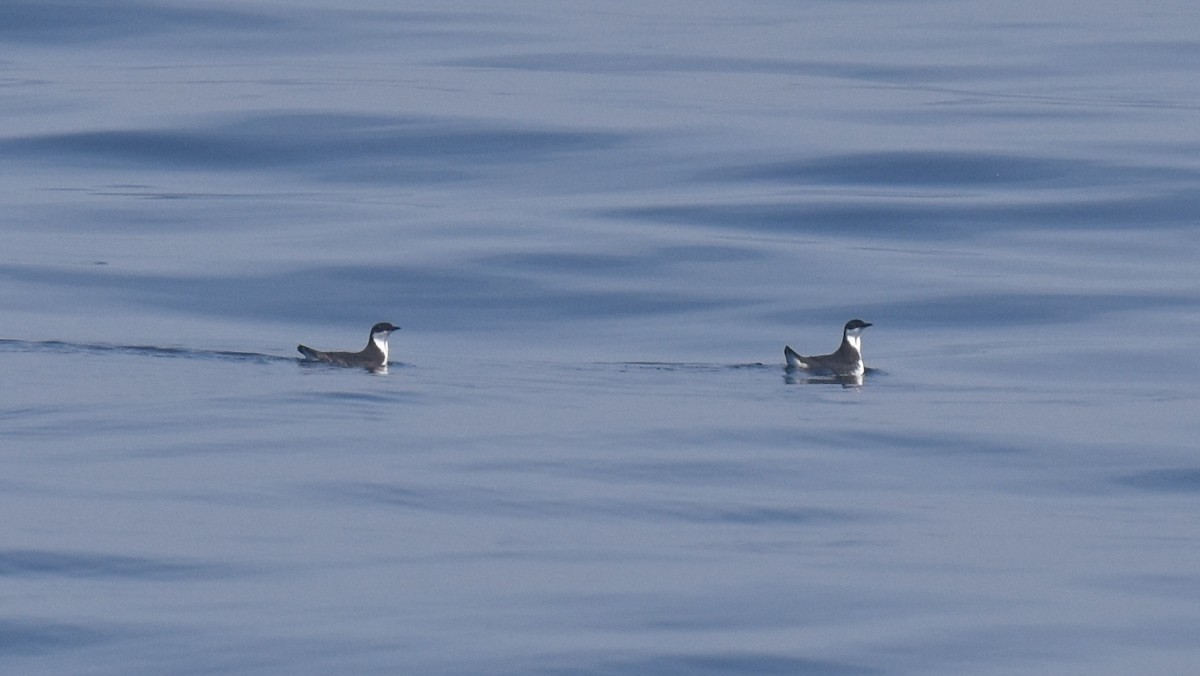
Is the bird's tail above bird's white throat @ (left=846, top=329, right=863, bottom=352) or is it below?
below

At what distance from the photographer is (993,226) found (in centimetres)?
3769

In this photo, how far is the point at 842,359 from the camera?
2617 centimetres

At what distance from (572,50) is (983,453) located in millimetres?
39628

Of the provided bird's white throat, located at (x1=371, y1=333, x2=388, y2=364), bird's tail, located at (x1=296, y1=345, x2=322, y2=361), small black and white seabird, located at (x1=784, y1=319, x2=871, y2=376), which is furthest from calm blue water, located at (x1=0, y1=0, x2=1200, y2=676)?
bird's white throat, located at (x1=371, y1=333, x2=388, y2=364)

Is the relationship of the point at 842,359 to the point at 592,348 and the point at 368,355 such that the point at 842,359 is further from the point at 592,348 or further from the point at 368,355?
the point at 368,355

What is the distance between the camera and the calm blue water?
14.5 metres

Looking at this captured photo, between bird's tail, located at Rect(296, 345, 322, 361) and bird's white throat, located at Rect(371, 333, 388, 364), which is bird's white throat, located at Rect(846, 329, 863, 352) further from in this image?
bird's tail, located at Rect(296, 345, 322, 361)

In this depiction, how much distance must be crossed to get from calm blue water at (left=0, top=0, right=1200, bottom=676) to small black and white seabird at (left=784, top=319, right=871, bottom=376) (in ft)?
1.35

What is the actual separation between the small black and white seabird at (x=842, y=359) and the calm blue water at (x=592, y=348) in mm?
411

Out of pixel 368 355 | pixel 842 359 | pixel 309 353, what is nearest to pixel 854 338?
pixel 842 359

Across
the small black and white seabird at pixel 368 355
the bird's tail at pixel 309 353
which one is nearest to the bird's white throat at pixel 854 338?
the small black and white seabird at pixel 368 355

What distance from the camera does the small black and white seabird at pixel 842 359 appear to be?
25688mm

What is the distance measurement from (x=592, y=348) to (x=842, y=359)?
354cm

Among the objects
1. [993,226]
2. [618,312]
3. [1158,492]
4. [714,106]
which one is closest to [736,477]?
[1158,492]
